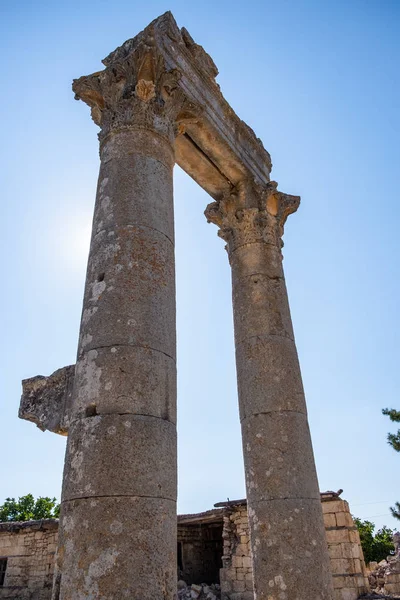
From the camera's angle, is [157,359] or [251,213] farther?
[251,213]

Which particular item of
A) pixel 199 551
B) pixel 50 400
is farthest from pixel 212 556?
pixel 50 400

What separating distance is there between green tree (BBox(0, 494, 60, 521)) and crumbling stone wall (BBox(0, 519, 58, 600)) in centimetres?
3227

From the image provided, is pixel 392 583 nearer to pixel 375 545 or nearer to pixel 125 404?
pixel 125 404

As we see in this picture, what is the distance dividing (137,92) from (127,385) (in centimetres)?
471

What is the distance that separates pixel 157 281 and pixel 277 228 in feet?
19.0

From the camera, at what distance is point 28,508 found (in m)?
47.9

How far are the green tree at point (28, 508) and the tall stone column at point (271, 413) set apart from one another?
149 ft

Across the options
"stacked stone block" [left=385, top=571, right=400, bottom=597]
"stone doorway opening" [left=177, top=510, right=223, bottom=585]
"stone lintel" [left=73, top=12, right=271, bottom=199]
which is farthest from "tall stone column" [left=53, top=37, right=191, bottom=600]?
"stone doorway opening" [left=177, top=510, right=223, bottom=585]

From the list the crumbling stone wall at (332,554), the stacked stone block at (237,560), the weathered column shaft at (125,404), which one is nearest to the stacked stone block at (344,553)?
the crumbling stone wall at (332,554)

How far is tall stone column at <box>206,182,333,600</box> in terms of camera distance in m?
6.90

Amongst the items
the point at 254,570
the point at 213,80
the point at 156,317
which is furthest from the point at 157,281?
the point at 213,80

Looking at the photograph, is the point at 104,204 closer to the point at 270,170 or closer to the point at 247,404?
the point at 247,404

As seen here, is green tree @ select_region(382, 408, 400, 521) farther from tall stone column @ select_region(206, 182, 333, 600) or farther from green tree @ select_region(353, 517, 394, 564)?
green tree @ select_region(353, 517, 394, 564)

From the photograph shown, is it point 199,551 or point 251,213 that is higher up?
point 251,213
